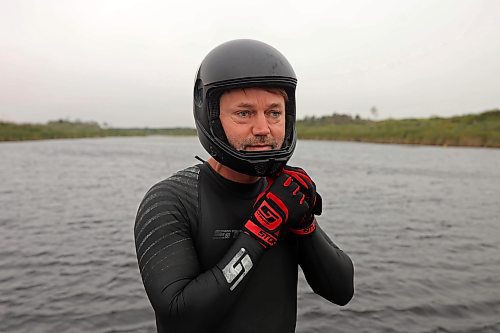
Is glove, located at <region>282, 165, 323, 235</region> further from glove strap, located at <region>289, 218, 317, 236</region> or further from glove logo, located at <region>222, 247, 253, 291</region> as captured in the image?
glove logo, located at <region>222, 247, 253, 291</region>

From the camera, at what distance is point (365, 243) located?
38.3ft

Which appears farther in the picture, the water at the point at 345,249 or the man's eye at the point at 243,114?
the water at the point at 345,249

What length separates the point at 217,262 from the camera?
236 cm

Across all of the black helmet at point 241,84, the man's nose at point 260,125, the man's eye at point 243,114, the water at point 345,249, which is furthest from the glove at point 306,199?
the water at point 345,249

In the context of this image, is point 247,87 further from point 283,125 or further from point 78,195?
point 78,195

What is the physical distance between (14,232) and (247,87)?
12.2 m

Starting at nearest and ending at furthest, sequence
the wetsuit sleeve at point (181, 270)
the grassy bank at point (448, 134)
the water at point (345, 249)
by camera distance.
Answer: the wetsuit sleeve at point (181, 270) < the water at point (345, 249) < the grassy bank at point (448, 134)


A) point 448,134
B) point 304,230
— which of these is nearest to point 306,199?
point 304,230

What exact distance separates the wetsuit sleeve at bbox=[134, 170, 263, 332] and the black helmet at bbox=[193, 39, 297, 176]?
1.27 ft

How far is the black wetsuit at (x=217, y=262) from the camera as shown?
201 cm

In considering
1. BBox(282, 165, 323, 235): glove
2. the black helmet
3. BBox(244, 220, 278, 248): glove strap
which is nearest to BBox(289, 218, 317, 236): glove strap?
BBox(282, 165, 323, 235): glove

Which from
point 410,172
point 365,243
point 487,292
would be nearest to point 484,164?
point 410,172

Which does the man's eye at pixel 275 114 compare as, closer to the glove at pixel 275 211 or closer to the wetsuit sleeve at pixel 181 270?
the glove at pixel 275 211

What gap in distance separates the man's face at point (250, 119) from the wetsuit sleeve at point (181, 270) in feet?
1.60
